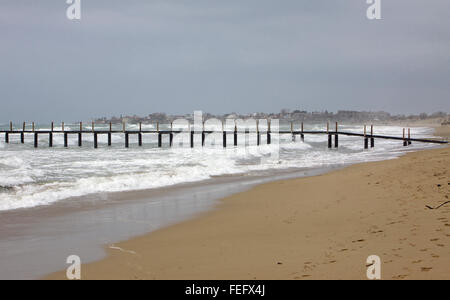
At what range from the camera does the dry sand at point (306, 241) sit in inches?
168

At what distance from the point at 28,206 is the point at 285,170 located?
420 inches

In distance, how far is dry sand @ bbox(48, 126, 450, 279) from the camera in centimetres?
426

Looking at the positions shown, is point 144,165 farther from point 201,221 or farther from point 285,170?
point 201,221

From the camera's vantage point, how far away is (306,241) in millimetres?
5527

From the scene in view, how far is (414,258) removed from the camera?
4.15 meters

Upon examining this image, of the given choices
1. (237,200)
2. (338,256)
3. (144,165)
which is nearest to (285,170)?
(144,165)
